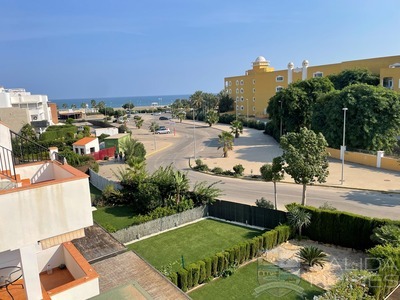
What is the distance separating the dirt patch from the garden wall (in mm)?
6489

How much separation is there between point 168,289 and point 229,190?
16.3 m

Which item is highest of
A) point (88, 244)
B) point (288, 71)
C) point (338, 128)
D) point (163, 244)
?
point (288, 71)

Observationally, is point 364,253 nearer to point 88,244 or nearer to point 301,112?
point 88,244

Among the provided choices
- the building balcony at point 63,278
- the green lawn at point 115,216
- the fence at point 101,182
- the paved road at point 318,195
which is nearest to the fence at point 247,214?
the paved road at point 318,195

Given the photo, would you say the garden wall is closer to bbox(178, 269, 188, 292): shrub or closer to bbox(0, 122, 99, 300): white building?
bbox(178, 269, 188, 292): shrub

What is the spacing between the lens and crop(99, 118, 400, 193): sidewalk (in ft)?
92.1

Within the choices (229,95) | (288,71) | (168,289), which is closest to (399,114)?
(168,289)

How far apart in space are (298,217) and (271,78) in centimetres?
6590

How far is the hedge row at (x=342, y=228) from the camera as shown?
636 inches

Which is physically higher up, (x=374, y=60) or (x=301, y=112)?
(x=374, y=60)

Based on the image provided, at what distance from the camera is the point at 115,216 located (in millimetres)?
22531

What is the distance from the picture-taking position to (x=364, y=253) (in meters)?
16.2

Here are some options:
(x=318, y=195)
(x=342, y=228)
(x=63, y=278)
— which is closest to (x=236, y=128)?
(x=318, y=195)
